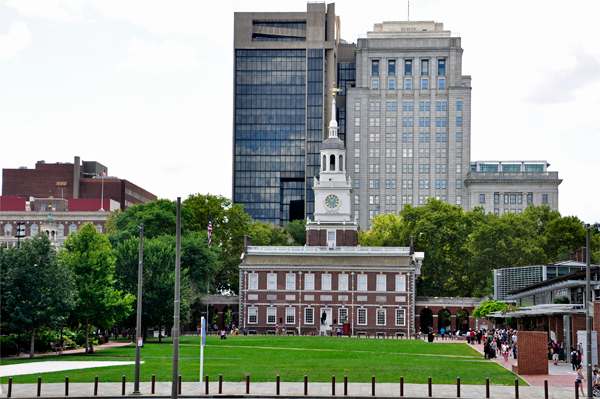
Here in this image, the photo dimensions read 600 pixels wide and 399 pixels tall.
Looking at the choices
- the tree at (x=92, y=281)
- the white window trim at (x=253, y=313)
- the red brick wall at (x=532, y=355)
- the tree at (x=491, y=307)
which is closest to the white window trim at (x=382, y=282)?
the white window trim at (x=253, y=313)

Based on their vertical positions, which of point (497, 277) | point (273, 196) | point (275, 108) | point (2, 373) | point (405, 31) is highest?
point (405, 31)

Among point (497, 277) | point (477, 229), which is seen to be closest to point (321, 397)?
point (497, 277)

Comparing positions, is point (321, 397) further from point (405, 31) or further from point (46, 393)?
point (405, 31)

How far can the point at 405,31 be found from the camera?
650ft

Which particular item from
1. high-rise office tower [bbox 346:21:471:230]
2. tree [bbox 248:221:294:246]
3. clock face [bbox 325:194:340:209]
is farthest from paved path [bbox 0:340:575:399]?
high-rise office tower [bbox 346:21:471:230]

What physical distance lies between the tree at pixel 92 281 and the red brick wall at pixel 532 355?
29.5m

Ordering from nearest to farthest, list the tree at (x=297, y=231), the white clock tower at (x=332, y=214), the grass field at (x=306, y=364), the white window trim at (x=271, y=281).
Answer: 1. the grass field at (x=306, y=364)
2. the white window trim at (x=271, y=281)
3. the white clock tower at (x=332, y=214)
4. the tree at (x=297, y=231)

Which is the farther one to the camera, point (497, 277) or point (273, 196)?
point (273, 196)

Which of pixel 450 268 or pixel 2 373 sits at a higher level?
pixel 450 268

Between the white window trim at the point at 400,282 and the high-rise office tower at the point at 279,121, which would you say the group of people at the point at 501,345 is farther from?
the high-rise office tower at the point at 279,121

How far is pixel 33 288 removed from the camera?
54.8 m

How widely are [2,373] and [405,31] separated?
167398mm

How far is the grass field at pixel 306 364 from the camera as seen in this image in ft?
136

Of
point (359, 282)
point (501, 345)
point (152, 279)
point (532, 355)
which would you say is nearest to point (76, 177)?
point (359, 282)
